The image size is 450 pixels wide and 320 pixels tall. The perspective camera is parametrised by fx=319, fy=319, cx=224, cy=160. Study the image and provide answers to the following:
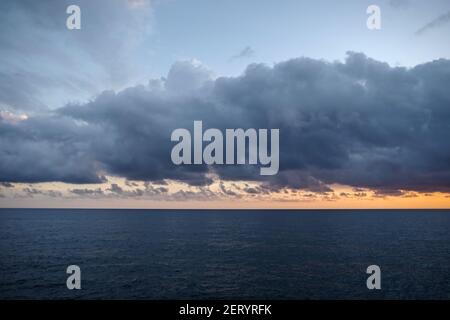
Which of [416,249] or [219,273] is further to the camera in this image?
[416,249]

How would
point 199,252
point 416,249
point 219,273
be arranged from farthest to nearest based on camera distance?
point 416,249
point 199,252
point 219,273

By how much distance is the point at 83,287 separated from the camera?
49.0 metres

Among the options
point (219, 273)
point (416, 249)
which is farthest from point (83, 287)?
point (416, 249)

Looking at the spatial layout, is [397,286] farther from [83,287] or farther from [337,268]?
[83,287]

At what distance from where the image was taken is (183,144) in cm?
2975

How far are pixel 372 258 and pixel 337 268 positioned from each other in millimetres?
18885

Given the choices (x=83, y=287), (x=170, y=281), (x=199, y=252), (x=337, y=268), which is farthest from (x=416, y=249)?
(x=83, y=287)
